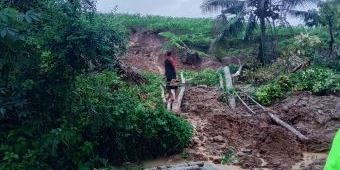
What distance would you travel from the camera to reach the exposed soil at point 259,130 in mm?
8781

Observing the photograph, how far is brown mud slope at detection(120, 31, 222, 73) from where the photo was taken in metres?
21.6

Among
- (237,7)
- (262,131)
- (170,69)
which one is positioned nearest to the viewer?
(262,131)

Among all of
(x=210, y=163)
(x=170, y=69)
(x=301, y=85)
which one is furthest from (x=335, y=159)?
(x=301, y=85)

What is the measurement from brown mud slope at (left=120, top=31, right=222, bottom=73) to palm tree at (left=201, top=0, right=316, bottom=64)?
315 cm

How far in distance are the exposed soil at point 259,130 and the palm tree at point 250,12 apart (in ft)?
20.1

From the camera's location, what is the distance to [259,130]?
33.9ft

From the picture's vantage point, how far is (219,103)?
1294cm

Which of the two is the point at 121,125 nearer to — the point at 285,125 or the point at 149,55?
the point at 285,125

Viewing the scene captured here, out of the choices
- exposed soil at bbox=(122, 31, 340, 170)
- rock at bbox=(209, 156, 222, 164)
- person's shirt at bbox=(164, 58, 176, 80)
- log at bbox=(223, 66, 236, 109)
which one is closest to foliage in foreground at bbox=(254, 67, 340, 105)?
exposed soil at bbox=(122, 31, 340, 170)

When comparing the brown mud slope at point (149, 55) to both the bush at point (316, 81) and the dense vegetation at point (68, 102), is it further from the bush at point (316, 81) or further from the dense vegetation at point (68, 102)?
the dense vegetation at point (68, 102)

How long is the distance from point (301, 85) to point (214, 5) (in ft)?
24.6

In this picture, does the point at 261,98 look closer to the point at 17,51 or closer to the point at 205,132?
the point at 205,132

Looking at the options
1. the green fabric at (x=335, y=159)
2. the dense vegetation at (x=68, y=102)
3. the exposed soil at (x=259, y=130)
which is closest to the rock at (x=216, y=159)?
the exposed soil at (x=259, y=130)

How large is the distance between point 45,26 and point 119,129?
2.46m
